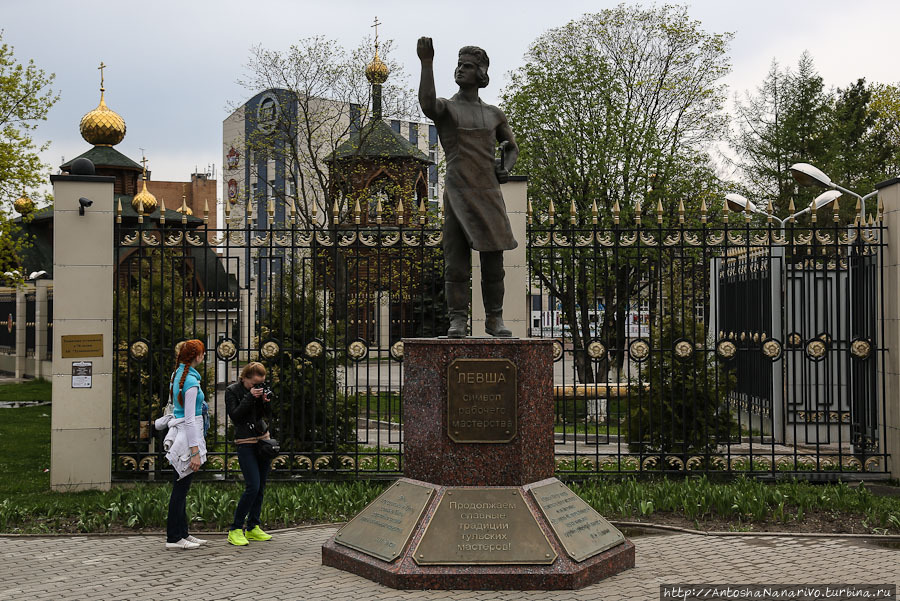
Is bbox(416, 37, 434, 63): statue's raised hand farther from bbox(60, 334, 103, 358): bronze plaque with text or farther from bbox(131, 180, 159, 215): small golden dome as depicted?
bbox(60, 334, 103, 358): bronze plaque with text

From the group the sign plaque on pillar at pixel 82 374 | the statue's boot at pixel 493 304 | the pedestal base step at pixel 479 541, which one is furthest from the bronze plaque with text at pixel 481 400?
the sign plaque on pillar at pixel 82 374

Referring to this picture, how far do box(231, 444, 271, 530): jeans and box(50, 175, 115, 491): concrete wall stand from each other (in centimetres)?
324

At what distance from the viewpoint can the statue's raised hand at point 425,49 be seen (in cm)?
657

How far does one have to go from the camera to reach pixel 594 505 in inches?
346

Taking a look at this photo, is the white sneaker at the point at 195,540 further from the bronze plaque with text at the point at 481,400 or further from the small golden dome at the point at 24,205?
the small golden dome at the point at 24,205

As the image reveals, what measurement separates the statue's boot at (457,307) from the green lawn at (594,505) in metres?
2.68

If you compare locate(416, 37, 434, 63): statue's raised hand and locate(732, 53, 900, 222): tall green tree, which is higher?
locate(732, 53, 900, 222): tall green tree

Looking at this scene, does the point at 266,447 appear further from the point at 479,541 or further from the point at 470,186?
the point at 470,186

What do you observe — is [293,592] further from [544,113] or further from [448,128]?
[544,113]

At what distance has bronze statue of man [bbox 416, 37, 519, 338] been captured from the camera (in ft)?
23.1

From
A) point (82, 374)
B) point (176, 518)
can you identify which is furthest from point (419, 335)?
point (82, 374)

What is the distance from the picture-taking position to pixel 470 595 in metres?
5.98

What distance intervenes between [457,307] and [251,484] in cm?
228

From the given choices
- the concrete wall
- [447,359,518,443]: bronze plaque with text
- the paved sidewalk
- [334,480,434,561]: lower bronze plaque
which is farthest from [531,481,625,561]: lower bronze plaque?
the concrete wall
